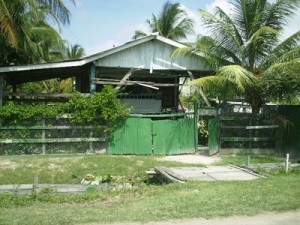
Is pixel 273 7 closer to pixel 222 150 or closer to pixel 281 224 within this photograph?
pixel 222 150

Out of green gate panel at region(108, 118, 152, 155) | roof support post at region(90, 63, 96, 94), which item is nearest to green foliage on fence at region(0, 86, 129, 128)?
green gate panel at region(108, 118, 152, 155)

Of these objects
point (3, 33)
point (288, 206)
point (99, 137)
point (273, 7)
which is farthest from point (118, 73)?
point (288, 206)

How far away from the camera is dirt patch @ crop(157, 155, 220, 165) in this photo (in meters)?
13.9

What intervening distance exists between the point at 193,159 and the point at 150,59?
4.54 m

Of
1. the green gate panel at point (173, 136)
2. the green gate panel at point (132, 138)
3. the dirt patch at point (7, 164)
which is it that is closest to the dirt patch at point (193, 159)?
the green gate panel at point (173, 136)

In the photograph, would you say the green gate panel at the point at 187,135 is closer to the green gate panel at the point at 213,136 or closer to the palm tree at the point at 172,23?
the green gate panel at the point at 213,136

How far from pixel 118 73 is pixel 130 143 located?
4.53m

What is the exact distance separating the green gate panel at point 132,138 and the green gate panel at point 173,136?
0.32 m

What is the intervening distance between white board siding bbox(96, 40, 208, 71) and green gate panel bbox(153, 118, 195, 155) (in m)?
2.51

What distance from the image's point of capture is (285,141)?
623 inches

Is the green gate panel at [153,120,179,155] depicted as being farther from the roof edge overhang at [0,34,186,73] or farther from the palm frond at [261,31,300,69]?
the palm frond at [261,31,300,69]

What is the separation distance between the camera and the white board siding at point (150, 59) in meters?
15.6

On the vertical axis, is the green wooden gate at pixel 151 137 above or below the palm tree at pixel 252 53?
below

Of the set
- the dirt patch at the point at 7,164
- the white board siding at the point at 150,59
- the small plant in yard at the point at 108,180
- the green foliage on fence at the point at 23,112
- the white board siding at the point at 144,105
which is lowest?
the small plant in yard at the point at 108,180
